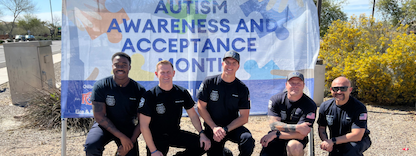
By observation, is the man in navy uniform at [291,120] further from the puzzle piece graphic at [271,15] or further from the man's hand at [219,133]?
the puzzle piece graphic at [271,15]

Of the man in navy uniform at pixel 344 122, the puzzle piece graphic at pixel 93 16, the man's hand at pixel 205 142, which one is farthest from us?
the puzzle piece graphic at pixel 93 16

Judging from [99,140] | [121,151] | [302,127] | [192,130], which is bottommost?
[192,130]

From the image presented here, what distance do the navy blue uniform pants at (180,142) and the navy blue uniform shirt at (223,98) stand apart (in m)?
0.37

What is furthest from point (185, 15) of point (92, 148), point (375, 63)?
point (375, 63)

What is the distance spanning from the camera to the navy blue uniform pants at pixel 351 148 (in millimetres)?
2895

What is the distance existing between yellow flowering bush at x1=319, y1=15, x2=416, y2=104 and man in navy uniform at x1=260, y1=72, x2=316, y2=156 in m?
3.89

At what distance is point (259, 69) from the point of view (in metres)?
3.76

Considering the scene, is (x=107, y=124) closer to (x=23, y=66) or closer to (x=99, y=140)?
(x=99, y=140)

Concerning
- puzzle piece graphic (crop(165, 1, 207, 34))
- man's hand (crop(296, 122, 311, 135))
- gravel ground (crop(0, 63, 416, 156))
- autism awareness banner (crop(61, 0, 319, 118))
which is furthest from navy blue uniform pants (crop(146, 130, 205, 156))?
puzzle piece graphic (crop(165, 1, 207, 34))

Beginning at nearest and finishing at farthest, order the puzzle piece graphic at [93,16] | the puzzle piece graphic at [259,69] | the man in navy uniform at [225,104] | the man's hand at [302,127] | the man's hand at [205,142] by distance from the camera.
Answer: the man's hand at [302,127] < the man's hand at [205,142] < the man in navy uniform at [225,104] < the puzzle piece graphic at [93,16] < the puzzle piece graphic at [259,69]

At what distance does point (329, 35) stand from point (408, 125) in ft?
11.1

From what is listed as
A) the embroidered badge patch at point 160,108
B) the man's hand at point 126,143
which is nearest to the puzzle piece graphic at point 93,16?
the embroidered badge patch at point 160,108

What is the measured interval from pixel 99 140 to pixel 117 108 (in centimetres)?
40

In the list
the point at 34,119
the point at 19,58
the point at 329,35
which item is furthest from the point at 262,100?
the point at 19,58
